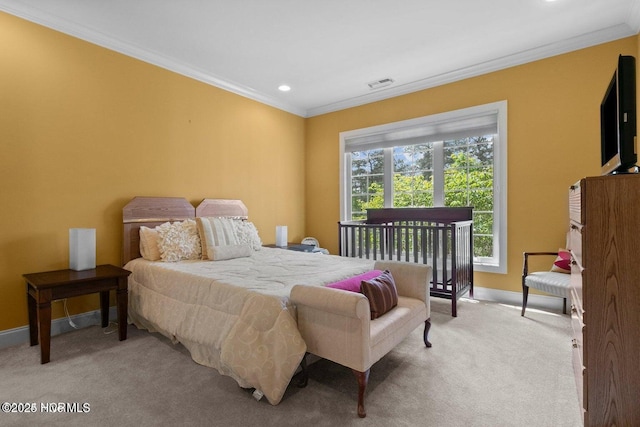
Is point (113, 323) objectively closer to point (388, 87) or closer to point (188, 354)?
point (188, 354)

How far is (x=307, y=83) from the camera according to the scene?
410 centimetres

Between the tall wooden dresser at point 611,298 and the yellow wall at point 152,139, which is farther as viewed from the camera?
the yellow wall at point 152,139

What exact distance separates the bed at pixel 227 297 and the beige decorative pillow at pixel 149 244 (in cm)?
1

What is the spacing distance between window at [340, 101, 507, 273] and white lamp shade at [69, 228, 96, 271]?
3213 millimetres

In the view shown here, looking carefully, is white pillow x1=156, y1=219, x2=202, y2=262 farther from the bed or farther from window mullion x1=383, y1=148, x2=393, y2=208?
window mullion x1=383, y1=148, x2=393, y2=208

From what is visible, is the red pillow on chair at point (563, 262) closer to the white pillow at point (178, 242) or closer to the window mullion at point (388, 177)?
the window mullion at point (388, 177)

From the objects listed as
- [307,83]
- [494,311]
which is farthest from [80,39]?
[494,311]


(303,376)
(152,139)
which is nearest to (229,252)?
(152,139)

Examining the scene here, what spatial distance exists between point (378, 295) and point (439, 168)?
8.85ft

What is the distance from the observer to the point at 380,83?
13.4 ft

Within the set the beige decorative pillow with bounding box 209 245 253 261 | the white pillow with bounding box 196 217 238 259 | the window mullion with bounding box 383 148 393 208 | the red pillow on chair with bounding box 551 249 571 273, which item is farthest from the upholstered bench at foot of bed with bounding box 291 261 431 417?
the window mullion with bounding box 383 148 393 208

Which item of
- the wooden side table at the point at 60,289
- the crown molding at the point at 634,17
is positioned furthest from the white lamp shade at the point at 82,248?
the crown molding at the point at 634,17

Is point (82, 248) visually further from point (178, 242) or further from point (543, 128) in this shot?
point (543, 128)

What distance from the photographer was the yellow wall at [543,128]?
3047mm
